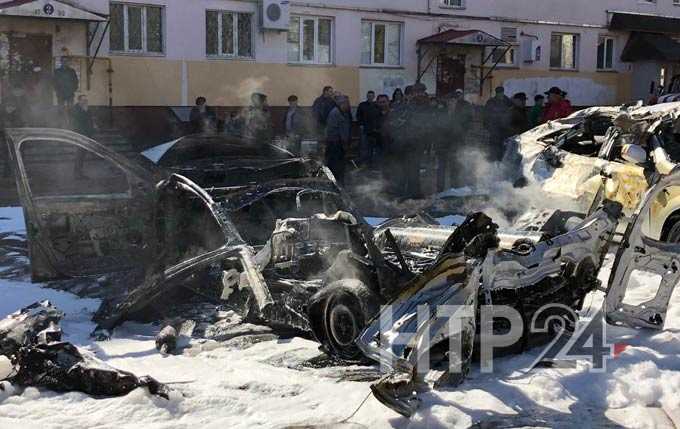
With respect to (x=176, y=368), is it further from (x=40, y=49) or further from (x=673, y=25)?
(x=673, y=25)

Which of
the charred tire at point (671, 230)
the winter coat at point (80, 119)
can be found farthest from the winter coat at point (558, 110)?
the winter coat at point (80, 119)

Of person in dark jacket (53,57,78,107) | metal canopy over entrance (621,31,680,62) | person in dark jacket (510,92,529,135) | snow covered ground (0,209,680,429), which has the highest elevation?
metal canopy over entrance (621,31,680,62)

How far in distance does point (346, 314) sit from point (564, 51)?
2157 centimetres

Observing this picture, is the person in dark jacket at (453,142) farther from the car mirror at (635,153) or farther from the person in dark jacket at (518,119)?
the car mirror at (635,153)

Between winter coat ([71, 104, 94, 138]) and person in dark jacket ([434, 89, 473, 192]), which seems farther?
winter coat ([71, 104, 94, 138])

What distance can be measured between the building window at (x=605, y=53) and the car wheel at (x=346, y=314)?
894 inches

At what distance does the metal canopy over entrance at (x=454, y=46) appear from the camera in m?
20.8

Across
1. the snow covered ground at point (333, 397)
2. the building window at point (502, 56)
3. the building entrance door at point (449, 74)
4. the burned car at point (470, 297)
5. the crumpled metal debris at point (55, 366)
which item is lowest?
the snow covered ground at point (333, 397)

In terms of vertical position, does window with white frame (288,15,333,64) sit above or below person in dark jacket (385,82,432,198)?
above

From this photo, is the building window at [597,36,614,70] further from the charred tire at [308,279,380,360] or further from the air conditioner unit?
the charred tire at [308,279,380,360]

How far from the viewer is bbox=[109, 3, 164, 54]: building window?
55.5ft

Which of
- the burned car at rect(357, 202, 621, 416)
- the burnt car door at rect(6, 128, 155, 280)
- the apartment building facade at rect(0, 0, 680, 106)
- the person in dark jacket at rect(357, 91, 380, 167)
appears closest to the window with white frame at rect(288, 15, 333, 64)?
the apartment building facade at rect(0, 0, 680, 106)

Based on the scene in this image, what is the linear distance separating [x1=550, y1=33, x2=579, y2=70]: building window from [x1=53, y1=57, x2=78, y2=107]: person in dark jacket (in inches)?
583

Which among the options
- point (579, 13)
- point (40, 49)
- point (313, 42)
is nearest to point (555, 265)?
point (40, 49)
